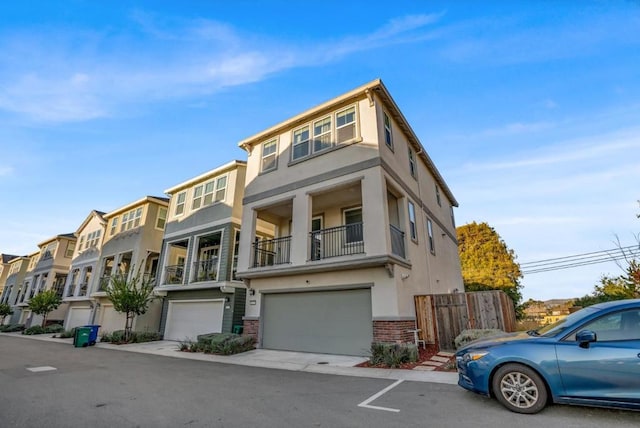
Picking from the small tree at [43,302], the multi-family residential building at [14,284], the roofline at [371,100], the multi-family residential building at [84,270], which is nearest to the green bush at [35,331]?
the small tree at [43,302]

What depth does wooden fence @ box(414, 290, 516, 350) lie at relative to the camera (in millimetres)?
9477

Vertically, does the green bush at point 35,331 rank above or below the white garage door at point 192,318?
below

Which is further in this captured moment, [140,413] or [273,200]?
[273,200]

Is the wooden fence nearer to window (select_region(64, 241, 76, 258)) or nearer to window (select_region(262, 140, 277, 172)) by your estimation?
window (select_region(262, 140, 277, 172))

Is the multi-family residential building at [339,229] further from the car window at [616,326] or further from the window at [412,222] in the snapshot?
the car window at [616,326]

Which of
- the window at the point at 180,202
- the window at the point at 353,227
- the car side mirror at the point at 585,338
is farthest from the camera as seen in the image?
the window at the point at 180,202

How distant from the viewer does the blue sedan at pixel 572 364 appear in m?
3.85

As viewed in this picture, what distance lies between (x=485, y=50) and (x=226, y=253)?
13.7 m

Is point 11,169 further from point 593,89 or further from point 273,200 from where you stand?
point 593,89

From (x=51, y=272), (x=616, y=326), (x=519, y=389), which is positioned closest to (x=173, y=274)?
(x=519, y=389)

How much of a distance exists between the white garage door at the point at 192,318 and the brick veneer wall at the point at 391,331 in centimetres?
854

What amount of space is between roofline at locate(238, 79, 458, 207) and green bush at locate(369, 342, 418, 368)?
8572 millimetres

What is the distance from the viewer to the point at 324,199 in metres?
12.7

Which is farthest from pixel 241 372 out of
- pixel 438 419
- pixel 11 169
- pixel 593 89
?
pixel 11 169
